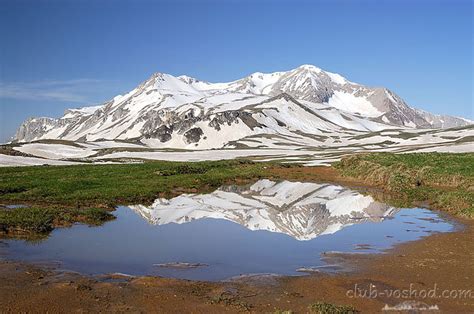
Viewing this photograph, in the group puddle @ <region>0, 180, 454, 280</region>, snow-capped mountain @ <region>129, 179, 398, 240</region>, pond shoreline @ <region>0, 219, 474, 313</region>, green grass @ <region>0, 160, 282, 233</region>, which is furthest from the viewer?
snow-capped mountain @ <region>129, 179, 398, 240</region>

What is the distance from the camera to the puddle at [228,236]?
15.4m

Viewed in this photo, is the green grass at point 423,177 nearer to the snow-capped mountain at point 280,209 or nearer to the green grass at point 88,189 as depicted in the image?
the snow-capped mountain at point 280,209

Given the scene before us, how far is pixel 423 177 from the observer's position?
38.2 meters

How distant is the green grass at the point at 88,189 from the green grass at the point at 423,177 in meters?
11.6

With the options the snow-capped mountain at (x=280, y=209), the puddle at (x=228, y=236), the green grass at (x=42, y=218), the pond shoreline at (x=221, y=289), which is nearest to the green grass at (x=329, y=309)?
the pond shoreline at (x=221, y=289)

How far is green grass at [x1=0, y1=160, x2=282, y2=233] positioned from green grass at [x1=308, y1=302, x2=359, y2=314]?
13.8m

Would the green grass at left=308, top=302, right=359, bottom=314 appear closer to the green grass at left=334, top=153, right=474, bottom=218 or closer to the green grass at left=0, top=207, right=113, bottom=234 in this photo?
the green grass at left=0, top=207, right=113, bottom=234

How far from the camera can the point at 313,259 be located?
16344 mm

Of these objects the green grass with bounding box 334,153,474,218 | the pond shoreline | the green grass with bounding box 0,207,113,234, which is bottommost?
the pond shoreline

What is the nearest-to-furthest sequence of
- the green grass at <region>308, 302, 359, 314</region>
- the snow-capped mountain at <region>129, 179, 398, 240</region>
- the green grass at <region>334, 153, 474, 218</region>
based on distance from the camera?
the green grass at <region>308, 302, 359, 314</region>, the snow-capped mountain at <region>129, 179, 398, 240</region>, the green grass at <region>334, 153, 474, 218</region>

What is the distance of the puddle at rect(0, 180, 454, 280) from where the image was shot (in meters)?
15.4

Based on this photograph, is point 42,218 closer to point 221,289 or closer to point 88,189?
point 88,189

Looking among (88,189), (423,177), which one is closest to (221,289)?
(88,189)

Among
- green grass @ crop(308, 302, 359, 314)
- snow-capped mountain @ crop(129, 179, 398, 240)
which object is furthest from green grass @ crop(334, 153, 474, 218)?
green grass @ crop(308, 302, 359, 314)
